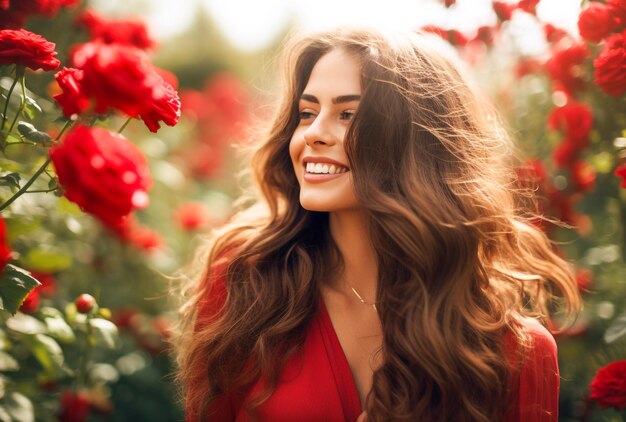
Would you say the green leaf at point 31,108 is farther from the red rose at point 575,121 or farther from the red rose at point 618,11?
the red rose at point 575,121

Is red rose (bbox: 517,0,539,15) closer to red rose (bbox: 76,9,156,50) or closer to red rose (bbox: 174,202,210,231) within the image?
red rose (bbox: 76,9,156,50)

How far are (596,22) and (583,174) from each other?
28.0 inches

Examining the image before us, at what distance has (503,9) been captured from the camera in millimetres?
2420

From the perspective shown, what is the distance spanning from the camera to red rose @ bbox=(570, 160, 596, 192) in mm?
2426

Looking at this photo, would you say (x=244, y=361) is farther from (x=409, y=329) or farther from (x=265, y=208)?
(x=265, y=208)

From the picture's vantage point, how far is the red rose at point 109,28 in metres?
2.26

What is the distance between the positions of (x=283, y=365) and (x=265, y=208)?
0.78 m

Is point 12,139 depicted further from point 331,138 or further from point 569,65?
point 569,65

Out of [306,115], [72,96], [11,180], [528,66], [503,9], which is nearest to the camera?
[72,96]

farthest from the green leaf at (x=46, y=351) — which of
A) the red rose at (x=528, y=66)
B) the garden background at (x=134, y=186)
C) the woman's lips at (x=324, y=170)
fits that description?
the red rose at (x=528, y=66)

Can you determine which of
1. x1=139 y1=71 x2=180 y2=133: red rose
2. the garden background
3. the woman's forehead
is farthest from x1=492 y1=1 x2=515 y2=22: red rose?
x1=139 y1=71 x2=180 y2=133: red rose

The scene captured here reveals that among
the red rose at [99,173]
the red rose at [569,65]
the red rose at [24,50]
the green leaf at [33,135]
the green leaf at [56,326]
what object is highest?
the red rose at [569,65]

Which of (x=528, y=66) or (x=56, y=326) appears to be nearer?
(x=56, y=326)

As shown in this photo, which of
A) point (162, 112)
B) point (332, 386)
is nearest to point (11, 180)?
point (162, 112)
